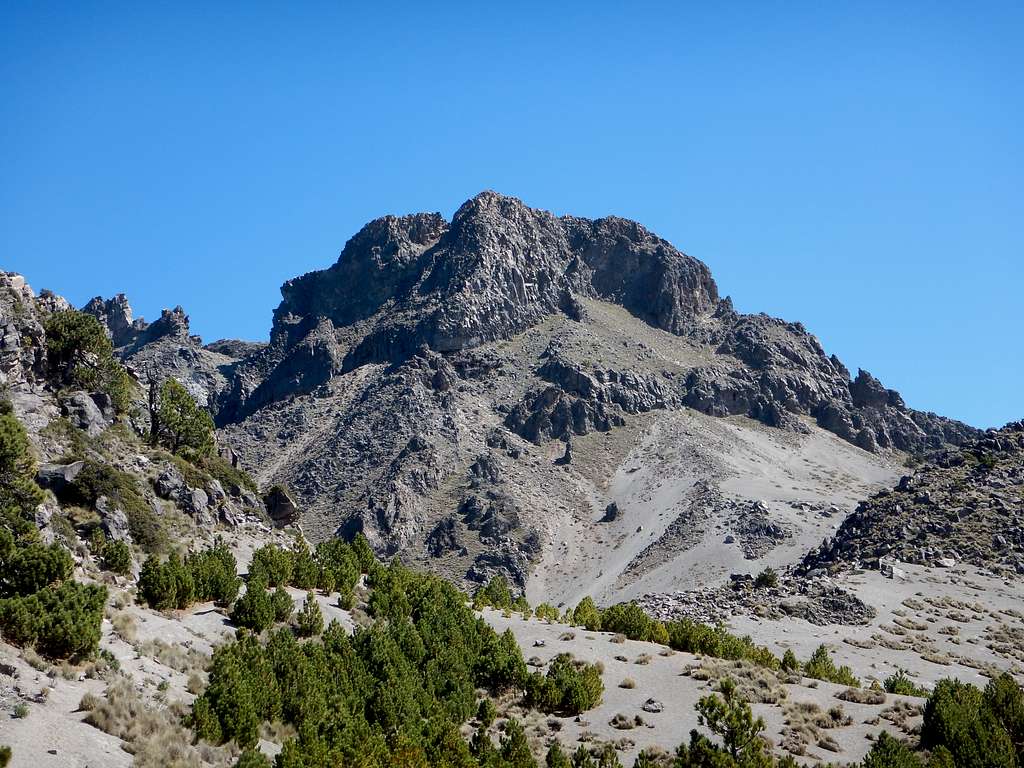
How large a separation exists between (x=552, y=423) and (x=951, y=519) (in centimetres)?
8781

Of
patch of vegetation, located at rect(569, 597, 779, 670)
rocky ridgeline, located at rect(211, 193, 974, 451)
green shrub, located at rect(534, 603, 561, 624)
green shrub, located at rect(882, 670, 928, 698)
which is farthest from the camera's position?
rocky ridgeline, located at rect(211, 193, 974, 451)

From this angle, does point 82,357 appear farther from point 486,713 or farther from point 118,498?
point 486,713

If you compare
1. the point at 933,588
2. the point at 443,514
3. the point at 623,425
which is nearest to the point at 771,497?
the point at 623,425

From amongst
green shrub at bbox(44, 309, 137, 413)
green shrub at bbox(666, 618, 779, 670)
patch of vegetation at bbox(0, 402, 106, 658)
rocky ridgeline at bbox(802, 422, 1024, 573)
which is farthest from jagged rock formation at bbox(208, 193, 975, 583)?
patch of vegetation at bbox(0, 402, 106, 658)

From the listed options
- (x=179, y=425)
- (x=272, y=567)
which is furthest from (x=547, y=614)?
(x=179, y=425)

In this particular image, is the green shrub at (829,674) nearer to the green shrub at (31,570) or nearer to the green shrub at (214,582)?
the green shrub at (214,582)

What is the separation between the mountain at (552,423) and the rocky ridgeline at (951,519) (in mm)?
28629

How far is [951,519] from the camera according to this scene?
6688 centimetres

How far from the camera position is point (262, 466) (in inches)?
5650

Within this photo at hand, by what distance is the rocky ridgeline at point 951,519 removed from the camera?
62.5 meters

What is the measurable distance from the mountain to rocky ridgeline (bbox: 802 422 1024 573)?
28.6 metres

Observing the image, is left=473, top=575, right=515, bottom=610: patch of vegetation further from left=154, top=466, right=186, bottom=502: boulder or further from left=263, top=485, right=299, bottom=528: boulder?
left=154, top=466, right=186, bottom=502: boulder

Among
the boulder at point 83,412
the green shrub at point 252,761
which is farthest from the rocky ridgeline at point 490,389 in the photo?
the green shrub at point 252,761

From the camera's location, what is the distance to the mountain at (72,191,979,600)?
118 m
